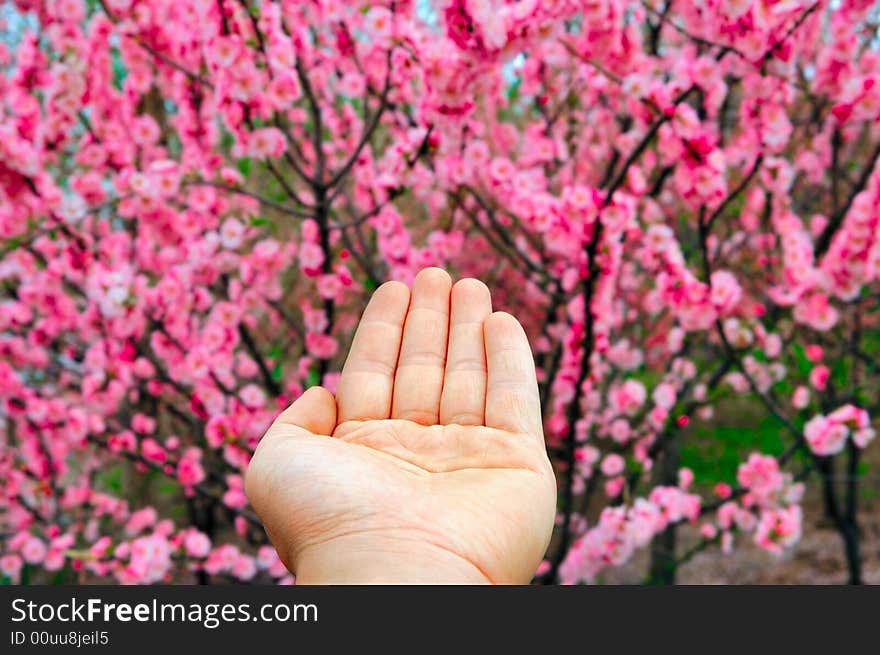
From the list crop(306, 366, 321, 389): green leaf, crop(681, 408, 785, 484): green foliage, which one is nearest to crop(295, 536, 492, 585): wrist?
crop(306, 366, 321, 389): green leaf

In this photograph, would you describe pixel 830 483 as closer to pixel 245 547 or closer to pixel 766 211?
pixel 766 211

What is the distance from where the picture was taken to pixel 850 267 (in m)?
2.39

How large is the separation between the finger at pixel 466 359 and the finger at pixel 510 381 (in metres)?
0.03

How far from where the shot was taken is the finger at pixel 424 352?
163 cm

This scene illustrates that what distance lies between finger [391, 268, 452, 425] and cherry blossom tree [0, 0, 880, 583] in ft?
2.44

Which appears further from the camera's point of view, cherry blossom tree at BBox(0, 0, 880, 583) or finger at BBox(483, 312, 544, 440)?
cherry blossom tree at BBox(0, 0, 880, 583)

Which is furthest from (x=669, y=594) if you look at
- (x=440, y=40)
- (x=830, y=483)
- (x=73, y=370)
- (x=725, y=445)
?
(x=725, y=445)

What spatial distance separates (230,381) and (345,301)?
1521 mm

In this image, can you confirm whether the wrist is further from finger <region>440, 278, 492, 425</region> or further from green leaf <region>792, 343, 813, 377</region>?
green leaf <region>792, 343, 813, 377</region>

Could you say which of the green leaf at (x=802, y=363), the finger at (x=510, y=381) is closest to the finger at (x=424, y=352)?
the finger at (x=510, y=381)

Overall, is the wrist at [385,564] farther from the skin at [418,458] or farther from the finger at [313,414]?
the finger at [313,414]

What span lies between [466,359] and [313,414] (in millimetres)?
419

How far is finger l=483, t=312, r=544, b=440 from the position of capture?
1545mm

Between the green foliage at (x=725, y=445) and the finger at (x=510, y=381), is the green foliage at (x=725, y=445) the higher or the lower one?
the lower one
